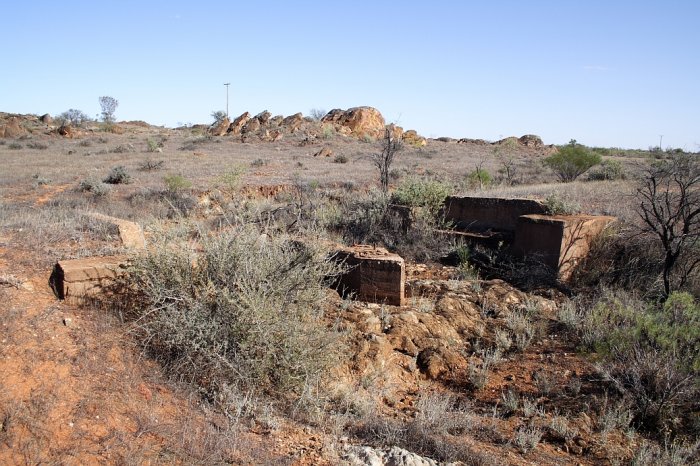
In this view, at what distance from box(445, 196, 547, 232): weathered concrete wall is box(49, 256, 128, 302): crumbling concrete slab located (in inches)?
243

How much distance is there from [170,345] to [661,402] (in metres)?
3.96

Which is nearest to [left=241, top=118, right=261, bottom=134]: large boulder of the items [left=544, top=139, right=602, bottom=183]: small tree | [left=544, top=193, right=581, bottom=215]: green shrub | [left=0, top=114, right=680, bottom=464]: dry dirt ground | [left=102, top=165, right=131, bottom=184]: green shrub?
[left=102, top=165, right=131, bottom=184]: green shrub

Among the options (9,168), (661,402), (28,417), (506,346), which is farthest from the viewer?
(9,168)

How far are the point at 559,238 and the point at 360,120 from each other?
3812 cm

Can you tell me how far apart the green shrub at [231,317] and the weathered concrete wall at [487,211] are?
17.3 feet

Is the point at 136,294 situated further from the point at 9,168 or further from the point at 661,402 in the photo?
the point at 9,168

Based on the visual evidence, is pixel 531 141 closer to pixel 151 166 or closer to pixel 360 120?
pixel 360 120

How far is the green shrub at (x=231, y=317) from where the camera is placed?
3.94 m

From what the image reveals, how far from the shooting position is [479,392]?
4820 mm

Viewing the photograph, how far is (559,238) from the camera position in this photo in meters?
7.33

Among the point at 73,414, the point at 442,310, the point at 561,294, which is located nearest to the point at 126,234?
the point at 73,414

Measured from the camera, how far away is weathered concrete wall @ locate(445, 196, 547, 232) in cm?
873

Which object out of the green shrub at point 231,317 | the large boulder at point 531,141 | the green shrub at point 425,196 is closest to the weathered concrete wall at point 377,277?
the green shrub at point 231,317

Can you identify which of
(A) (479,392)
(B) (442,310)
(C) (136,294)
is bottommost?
(A) (479,392)
